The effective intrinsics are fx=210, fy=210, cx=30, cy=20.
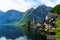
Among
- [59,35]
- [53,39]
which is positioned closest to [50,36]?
[53,39]

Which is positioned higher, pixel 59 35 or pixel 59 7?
pixel 59 7

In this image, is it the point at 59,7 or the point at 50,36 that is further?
the point at 59,7

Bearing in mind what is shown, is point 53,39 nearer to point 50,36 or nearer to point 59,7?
point 50,36

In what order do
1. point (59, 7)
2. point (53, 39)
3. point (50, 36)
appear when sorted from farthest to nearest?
point (59, 7) < point (50, 36) < point (53, 39)

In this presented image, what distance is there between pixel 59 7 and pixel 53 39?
59340mm

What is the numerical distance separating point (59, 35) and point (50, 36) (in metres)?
22.2

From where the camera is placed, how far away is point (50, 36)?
55.3 m

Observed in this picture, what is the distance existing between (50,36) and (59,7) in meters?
55.7

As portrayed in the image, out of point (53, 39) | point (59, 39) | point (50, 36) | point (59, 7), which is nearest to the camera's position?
point (59, 39)

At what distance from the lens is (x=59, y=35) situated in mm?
33156

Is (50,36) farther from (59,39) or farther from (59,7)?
(59,7)

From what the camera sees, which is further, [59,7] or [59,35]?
[59,7]

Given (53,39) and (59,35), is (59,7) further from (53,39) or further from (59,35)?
(59,35)

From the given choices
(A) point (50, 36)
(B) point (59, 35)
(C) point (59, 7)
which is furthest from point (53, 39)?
(C) point (59, 7)
